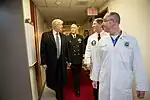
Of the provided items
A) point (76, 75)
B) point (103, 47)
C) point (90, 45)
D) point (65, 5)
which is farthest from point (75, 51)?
point (103, 47)

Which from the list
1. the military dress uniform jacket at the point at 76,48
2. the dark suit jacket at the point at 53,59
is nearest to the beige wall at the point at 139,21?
the military dress uniform jacket at the point at 76,48

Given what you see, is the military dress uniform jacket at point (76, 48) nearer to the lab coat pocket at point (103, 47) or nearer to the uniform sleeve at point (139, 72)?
the lab coat pocket at point (103, 47)

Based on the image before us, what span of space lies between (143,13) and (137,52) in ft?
4.43

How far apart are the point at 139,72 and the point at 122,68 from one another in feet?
0.59

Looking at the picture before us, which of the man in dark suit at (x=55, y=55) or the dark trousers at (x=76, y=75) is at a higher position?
the man in dark suit at (x=55, y=55)

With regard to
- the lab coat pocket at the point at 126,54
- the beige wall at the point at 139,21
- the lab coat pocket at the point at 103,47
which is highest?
the beige wall at the point at 139,21

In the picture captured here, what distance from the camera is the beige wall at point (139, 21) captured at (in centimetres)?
300

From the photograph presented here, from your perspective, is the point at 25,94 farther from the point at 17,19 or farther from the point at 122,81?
the point at 122,81

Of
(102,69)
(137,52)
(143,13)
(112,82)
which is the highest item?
(143,13)

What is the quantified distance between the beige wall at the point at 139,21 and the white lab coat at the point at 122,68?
1171mm

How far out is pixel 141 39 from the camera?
3119 millimetres

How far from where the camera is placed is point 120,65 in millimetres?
1975

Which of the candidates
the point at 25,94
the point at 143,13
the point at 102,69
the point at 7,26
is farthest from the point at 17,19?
the point at 143,13

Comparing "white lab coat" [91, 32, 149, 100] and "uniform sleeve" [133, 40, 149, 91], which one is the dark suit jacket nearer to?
"white lab coat" [91, 32, 149, 100]
